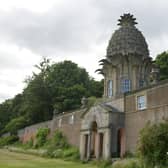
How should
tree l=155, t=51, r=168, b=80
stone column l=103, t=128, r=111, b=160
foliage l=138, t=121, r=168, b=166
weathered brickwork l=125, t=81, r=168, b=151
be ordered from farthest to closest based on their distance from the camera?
tree l=155, t=51, r=168, b=80
stone column l=103, t=128, r=111, b=160
weathered brickwork l=125, t=81, r=168, b=151
foliage l=138, t=121, r=168, b=166

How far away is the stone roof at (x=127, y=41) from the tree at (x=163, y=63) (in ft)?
35.7

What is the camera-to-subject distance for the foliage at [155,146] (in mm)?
20953

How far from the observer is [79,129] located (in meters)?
39.9

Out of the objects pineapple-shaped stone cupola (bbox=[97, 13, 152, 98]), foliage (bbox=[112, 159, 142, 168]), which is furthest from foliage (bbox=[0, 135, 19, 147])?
foliage (bbox=[112, 159, 142, 168])

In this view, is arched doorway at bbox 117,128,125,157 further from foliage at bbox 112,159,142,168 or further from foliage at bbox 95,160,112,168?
foliage at bbox 112,159,142,168

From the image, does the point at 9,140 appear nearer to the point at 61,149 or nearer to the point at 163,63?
the point at 61,149

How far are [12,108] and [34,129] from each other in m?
31.0

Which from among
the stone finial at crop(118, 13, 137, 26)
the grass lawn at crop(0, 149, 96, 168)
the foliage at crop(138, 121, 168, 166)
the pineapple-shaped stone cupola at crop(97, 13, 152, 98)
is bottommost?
the grass lawn at crop(0, 149, 96, 168)

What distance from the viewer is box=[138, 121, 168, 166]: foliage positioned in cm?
2095

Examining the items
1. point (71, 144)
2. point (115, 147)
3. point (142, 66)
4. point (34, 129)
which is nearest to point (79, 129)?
point (71, 144)

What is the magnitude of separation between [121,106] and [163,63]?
1020 inches

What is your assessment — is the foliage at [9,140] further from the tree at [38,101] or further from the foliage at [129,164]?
the foliage at [129,164]

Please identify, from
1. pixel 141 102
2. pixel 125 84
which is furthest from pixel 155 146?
pixel 125 84

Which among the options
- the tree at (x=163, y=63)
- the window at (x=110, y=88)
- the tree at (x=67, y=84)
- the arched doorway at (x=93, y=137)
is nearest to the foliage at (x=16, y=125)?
the tree at (x=67, y=84)
